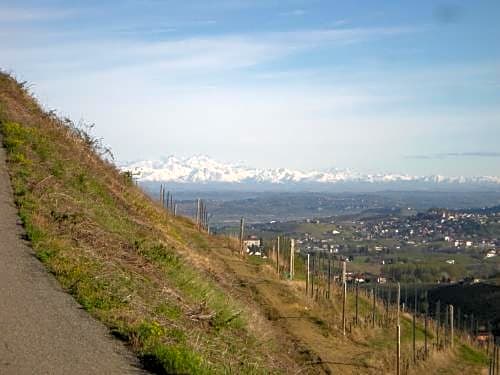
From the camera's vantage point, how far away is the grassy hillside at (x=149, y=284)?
799 centimetres

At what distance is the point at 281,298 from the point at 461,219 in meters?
117

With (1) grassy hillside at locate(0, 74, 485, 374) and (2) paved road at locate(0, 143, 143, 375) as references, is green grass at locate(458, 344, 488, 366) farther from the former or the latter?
(2) paved road at locate(0, 143, 143, 375)

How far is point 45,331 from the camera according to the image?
6.98 meters

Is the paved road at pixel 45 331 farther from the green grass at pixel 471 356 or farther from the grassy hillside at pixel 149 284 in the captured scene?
the green grass at pixel 471 356

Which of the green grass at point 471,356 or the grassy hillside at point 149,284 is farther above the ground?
the grassy hillside at point 149,284

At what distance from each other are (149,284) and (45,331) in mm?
2957

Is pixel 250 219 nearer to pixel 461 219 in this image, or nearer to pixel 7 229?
pixel 461 219

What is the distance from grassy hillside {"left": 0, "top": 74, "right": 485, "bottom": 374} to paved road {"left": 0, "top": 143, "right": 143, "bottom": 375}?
201 mm

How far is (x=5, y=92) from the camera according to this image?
2248 cm

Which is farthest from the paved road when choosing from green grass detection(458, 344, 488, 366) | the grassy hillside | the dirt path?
green grass detection(458, 344, 488, 366)

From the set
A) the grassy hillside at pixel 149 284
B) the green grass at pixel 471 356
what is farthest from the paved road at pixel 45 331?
the green grass at pixel 471 356

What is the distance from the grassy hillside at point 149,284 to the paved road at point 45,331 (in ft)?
0.66

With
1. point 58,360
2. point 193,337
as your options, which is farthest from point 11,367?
point 193,337

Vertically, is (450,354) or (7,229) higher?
(7,229)
